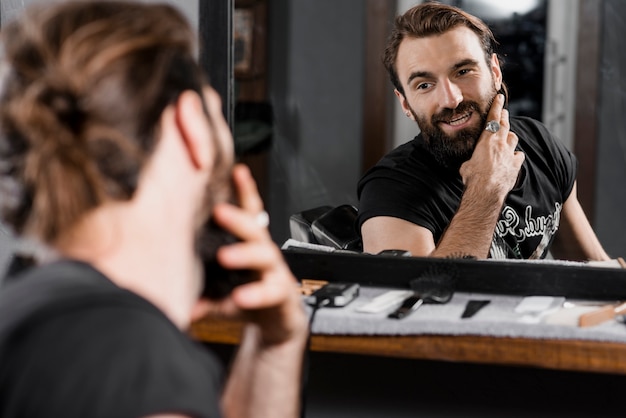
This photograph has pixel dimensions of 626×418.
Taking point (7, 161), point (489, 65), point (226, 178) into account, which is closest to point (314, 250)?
point (489, 65)

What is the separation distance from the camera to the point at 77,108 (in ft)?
2.16

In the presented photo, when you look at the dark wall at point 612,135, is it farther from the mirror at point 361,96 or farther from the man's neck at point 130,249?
the man's neck at point 130,249

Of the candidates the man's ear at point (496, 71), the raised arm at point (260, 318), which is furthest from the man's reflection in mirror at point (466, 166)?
the raised arm at point (260, 318)

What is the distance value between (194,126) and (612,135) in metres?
1.09

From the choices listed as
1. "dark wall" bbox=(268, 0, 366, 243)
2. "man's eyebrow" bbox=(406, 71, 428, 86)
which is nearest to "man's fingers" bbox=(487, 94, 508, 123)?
"man's eyebrow" bbox=(406, 71, 428, 86)

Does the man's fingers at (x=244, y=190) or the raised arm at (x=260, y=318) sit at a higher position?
the man's fingers at (x=244, y=190)

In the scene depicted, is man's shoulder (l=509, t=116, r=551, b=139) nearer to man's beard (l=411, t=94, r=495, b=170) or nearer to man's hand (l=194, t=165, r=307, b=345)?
man's beard (l=411, t=94, r=495, b=170)

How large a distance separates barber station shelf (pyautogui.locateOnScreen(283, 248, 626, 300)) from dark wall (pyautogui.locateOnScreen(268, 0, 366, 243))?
0.32 feet

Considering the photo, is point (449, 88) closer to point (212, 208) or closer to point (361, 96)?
point (361, 96)

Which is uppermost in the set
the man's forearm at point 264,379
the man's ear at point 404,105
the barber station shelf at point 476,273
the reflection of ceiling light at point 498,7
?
the reflection of ceiling light at point 498,7

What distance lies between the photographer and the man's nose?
163 cm

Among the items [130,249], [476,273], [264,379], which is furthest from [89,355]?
[476,273]

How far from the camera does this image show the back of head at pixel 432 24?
160 centimetres

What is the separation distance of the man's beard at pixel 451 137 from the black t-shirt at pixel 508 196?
0.01 metres
